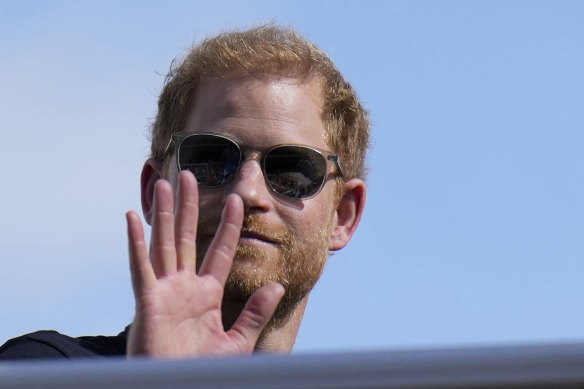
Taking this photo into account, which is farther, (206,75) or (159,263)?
(206,75)

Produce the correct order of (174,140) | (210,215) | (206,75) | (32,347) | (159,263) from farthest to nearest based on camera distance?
(206,75)
(174,140)
(210,215)
(32,347)
(159,263)

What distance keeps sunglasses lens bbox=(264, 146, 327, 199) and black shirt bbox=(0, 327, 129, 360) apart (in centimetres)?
83

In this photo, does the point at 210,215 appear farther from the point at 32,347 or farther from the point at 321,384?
the point at 321,384

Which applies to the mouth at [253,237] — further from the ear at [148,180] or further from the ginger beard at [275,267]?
the ear at [148,180]

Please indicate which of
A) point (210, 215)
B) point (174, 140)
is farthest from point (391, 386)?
point (174, 140)

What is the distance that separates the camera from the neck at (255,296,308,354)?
3.44 meters

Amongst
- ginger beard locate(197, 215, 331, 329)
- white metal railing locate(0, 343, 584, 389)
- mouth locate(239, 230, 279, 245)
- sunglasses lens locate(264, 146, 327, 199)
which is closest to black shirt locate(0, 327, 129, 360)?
ginger beard locate(197, 215, 331, 329)

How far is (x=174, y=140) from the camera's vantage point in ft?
11.3

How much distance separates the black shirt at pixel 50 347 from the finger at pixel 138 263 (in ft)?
2.98

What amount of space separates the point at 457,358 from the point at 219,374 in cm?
21

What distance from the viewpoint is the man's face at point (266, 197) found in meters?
3.21

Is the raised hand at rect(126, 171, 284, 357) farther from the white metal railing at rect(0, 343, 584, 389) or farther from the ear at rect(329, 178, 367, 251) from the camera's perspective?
the ear at rect(329, 178, 367, 251)

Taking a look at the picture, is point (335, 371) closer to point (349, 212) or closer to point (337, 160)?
point (337, 160)

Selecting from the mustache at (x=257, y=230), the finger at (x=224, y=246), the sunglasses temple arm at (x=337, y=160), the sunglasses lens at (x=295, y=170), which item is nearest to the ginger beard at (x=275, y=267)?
the mustache at (x=257, y=230)
